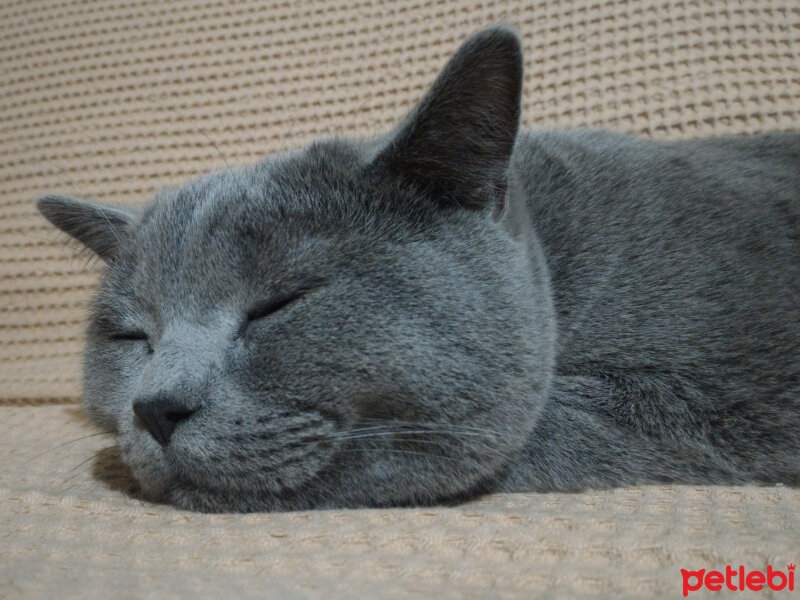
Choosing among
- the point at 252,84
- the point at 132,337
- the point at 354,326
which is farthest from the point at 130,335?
the point at 252,84

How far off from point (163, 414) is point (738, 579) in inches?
19.4

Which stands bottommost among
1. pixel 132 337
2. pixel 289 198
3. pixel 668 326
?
pixel 668 326

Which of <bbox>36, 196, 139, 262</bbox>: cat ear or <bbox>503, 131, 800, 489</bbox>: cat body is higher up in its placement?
<bbox>36, 196, 139, 262</bbox>: cat ear

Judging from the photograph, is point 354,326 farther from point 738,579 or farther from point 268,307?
point 738,579

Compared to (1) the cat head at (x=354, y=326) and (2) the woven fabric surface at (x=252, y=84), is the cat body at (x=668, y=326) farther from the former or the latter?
(2) the woven fabric surface at (x=252, y=84)

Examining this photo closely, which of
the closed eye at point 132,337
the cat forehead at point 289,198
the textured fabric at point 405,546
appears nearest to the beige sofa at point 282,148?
the textured fabric at point 405,546

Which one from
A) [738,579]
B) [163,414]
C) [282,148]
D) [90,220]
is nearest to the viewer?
[738,579]

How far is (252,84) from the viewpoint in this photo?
5.50 feet

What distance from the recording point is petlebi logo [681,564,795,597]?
0.49m

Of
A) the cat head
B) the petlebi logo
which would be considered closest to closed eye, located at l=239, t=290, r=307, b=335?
the cat head

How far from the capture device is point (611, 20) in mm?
1460

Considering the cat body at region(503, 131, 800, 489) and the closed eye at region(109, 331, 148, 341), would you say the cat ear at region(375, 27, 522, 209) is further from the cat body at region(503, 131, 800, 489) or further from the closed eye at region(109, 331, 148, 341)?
the closed eye at region(109, 331, 148, 341)

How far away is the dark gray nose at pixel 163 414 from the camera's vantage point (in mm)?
654

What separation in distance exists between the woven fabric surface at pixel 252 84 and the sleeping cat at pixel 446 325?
1.70 feet
